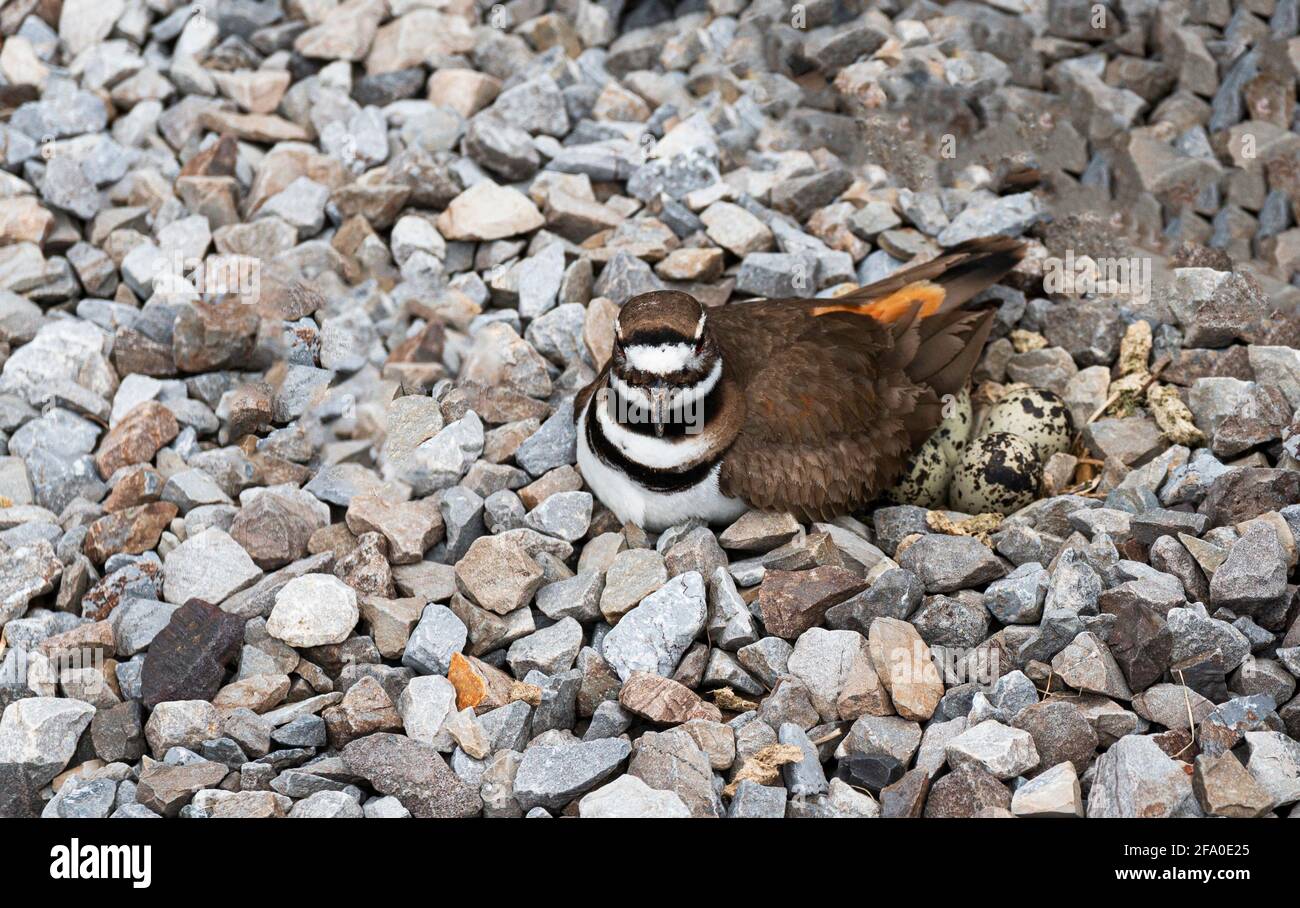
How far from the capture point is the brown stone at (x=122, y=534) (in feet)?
14.8

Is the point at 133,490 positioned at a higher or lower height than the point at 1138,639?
lower

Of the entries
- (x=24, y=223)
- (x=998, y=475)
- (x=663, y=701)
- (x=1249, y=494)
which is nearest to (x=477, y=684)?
(x=663, y=701)

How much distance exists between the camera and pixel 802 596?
4.15m

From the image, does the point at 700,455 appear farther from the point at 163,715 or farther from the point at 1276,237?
the point at 1276,237

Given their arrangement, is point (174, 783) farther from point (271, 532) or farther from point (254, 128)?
point (254, 128)

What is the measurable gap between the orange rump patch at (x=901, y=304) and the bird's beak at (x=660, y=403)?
3.40 ft

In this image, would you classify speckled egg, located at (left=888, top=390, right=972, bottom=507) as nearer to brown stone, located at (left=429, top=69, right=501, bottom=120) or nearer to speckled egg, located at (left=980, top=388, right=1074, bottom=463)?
speckled egg, located at (left=980, top=388, right=1074, bottom=463)

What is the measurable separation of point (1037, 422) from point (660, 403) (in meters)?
1.55

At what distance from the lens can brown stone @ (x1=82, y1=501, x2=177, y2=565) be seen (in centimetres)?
450

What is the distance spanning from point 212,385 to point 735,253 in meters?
2.11

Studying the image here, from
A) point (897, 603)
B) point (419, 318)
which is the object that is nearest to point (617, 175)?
point (419, 318)

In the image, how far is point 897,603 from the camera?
4113mm

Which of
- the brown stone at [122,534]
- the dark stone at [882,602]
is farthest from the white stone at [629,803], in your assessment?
the brown stone at [122,534]

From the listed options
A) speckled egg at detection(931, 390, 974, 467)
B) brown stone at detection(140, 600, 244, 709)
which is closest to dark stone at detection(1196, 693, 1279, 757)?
speckled egg at detection(931, 390, 974, 467)
